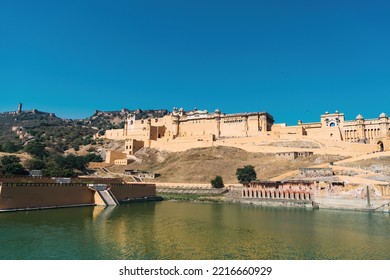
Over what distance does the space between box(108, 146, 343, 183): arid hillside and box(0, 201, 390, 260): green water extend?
2274 cm

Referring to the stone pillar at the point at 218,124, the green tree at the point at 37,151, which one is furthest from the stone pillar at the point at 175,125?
the green tree at the point at 37,151

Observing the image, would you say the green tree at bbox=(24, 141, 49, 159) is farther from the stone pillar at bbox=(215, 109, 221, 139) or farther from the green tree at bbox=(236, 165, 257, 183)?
the green tree at bbox=(236, 165, 257, 183)

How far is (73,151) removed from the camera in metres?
73.9

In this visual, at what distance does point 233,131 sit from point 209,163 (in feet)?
46.3

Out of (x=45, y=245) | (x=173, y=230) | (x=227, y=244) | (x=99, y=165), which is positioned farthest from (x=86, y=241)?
(x=99, y=165)

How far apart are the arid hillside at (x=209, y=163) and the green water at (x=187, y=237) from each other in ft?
74.6

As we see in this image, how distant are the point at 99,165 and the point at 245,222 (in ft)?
136

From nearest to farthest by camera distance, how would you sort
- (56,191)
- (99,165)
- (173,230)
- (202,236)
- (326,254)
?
(326,254) → (202,236) → (173,230) → (56,191) → (99,165)

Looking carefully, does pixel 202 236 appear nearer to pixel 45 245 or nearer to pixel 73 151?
pixel 45 245

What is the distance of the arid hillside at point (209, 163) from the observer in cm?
4912

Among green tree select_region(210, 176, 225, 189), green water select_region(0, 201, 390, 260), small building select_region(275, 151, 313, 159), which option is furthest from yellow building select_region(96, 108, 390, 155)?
green water select_region(0, 201, 390, 260)

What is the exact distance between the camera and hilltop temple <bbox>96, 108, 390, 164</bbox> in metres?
57.5

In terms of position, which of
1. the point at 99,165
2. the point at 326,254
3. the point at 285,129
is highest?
the point at 285,129

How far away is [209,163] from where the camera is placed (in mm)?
55812
